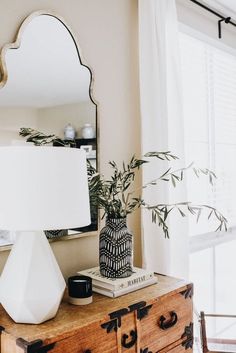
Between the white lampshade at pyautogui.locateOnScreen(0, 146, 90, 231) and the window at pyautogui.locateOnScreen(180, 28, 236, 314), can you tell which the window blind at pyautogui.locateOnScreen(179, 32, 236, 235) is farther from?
the white lampshade at pyautogui.locateOnScreen(0, 146, 90, 231)

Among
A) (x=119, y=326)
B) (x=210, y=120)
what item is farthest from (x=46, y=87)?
(x=210, y=120)

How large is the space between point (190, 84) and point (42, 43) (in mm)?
1230

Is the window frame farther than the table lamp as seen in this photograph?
Yes

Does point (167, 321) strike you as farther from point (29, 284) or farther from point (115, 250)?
point (29, 284)

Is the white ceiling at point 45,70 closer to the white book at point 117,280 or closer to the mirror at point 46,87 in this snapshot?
the mirror at point 46,87

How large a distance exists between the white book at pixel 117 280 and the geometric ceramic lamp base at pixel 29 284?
0.28 metres

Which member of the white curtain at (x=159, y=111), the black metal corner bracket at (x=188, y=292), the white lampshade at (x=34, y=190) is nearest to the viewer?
the white lampshade at (x=34, y=190)

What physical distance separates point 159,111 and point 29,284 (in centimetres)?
121

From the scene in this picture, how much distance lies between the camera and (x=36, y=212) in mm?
1075

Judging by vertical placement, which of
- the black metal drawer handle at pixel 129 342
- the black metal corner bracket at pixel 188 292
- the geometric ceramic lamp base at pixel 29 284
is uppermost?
the geometric ceramic lamp base at pixel 29 284

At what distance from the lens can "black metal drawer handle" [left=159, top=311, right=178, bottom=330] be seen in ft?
4.81

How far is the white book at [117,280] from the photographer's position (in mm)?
1444

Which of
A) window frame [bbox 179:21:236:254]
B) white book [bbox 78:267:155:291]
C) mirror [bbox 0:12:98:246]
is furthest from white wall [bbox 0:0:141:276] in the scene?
window frame [bbox 179:21:236:254]

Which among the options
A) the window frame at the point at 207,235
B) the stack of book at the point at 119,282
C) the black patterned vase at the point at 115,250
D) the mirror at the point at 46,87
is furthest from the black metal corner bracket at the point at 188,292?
the window frame at the point at 207,235
